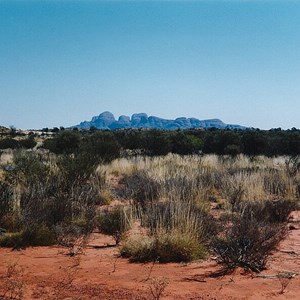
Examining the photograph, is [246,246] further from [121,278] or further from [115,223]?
[115,223]

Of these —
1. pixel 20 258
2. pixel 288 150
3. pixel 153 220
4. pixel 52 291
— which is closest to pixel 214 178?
pixel 153 220

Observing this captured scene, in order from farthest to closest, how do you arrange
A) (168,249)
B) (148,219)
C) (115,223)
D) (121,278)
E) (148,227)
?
(115,223), (148,219), (148,227), (168,249), (121,278)

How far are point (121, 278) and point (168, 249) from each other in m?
1.52

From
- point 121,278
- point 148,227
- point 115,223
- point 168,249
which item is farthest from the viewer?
point 115,223

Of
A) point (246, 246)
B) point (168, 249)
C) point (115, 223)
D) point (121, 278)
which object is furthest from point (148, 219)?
point (121, 278)

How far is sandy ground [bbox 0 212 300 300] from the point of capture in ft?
21.9

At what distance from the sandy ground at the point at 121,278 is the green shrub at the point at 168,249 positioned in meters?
0.24

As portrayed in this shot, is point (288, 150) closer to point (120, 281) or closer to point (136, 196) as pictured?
point (136, 196)

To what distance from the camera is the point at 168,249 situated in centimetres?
877

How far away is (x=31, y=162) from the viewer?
56.0ft

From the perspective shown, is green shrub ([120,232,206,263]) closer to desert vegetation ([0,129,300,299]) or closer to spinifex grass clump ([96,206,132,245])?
desert vegetation ([0,129,300,299])

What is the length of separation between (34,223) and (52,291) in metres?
3.60

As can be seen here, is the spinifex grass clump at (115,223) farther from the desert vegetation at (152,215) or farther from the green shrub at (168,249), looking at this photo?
the green shrub at (168,249)

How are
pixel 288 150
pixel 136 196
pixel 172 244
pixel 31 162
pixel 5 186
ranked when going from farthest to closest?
pixel 288 150 → pixel 31 162 → pixel 136 196 → pixel 5 186 → pixel 172 244
